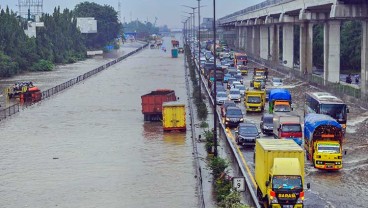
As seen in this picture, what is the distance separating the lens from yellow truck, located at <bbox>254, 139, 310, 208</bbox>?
81.3ft

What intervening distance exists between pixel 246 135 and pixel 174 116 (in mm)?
8081

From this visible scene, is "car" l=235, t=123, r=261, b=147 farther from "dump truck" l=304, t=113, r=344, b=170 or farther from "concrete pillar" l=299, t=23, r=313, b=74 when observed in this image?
"concrete pillar" l=299, t=23, r=313, b=74

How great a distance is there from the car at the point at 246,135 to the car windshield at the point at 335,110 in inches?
233

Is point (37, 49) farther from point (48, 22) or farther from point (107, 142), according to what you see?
point (107, 142)

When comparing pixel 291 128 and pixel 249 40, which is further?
pixel 249 40

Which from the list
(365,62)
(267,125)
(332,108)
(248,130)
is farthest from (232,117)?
(365,62)

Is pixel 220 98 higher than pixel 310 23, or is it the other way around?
pixel 310 23

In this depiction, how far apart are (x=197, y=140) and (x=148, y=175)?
1004 cm

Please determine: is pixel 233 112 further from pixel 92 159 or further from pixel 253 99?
pixel 92 159

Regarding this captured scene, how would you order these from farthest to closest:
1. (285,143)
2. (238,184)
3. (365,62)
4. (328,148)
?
1. (365,62)
2. (328,148)
3. (285,143)
4. (238,184)

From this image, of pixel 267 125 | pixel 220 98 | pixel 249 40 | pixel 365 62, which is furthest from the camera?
pixel 249 40

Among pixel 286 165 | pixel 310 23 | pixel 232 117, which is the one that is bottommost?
pixel 232 117

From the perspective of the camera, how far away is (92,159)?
38.1m

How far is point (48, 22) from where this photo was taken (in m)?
155
